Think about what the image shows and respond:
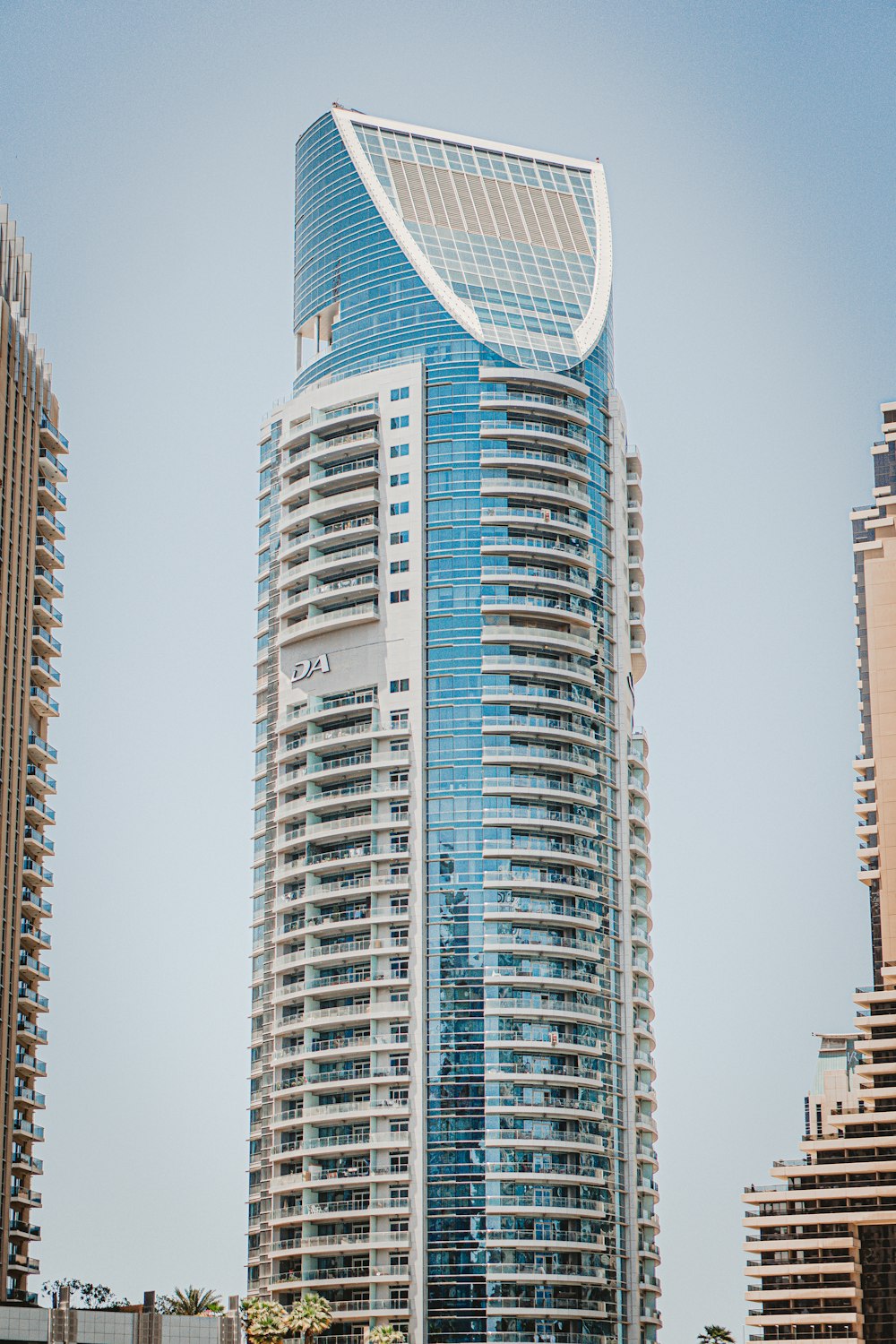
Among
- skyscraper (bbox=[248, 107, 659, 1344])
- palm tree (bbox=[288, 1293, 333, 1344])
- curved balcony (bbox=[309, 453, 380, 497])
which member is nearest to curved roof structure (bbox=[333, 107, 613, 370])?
skyscraper (bbox=[248, 107, 659, 1344])

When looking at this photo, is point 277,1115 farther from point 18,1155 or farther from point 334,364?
point 334,364

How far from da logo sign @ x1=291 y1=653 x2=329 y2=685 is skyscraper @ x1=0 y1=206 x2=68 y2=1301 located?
22941 millimetres

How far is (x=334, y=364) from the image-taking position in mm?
186500

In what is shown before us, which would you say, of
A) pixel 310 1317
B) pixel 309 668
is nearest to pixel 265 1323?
pixel 310 1317

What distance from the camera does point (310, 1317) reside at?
151375 mm

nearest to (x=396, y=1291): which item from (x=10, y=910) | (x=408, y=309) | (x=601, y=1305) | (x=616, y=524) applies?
(x=601, y=1305)

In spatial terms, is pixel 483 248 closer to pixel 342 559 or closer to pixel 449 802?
pixel 342 559

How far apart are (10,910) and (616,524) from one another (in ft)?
203

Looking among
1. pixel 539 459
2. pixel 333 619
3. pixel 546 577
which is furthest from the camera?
pixel 539 459

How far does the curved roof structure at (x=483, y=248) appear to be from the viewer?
18375 cm

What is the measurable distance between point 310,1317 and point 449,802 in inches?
1557

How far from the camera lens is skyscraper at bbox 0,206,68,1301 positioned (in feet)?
487

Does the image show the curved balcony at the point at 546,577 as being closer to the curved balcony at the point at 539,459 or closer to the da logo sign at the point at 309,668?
the curved balcony at the point at 539,459

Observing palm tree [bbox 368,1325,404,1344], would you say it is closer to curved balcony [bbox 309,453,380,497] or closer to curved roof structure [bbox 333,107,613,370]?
curved balcony [bbox 309,453,380,497]
